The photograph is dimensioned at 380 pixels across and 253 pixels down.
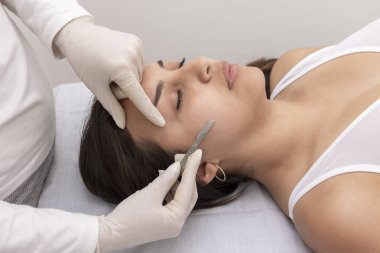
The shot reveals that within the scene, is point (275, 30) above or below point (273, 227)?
above

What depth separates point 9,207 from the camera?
1030 millimetres

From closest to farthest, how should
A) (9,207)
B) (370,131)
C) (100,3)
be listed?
(9,207), (370,131), (100,3)

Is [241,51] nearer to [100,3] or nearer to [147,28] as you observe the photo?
[147,28]

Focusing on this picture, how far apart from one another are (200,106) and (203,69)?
10 centimetres

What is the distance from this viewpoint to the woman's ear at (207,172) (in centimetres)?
125

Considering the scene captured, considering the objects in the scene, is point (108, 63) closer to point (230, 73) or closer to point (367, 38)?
point (230, 73)

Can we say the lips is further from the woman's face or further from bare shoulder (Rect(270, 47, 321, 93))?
bare shoulder (Rect(270, 47, 321, 93))

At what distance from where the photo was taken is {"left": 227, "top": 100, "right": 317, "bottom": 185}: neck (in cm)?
128

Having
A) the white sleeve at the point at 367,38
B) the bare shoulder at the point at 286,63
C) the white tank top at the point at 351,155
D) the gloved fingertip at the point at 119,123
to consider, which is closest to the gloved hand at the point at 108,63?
the gloved fingertip at the point at 119,123

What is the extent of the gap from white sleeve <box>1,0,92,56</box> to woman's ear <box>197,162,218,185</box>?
1.77 ft

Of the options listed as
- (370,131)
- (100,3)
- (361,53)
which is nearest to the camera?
(370,131)

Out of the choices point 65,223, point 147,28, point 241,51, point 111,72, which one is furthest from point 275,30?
point 65,223

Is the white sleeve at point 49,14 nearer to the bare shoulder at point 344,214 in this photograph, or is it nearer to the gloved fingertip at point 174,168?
the gloved fingertip at point 174,168

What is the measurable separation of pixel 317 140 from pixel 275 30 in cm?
78
